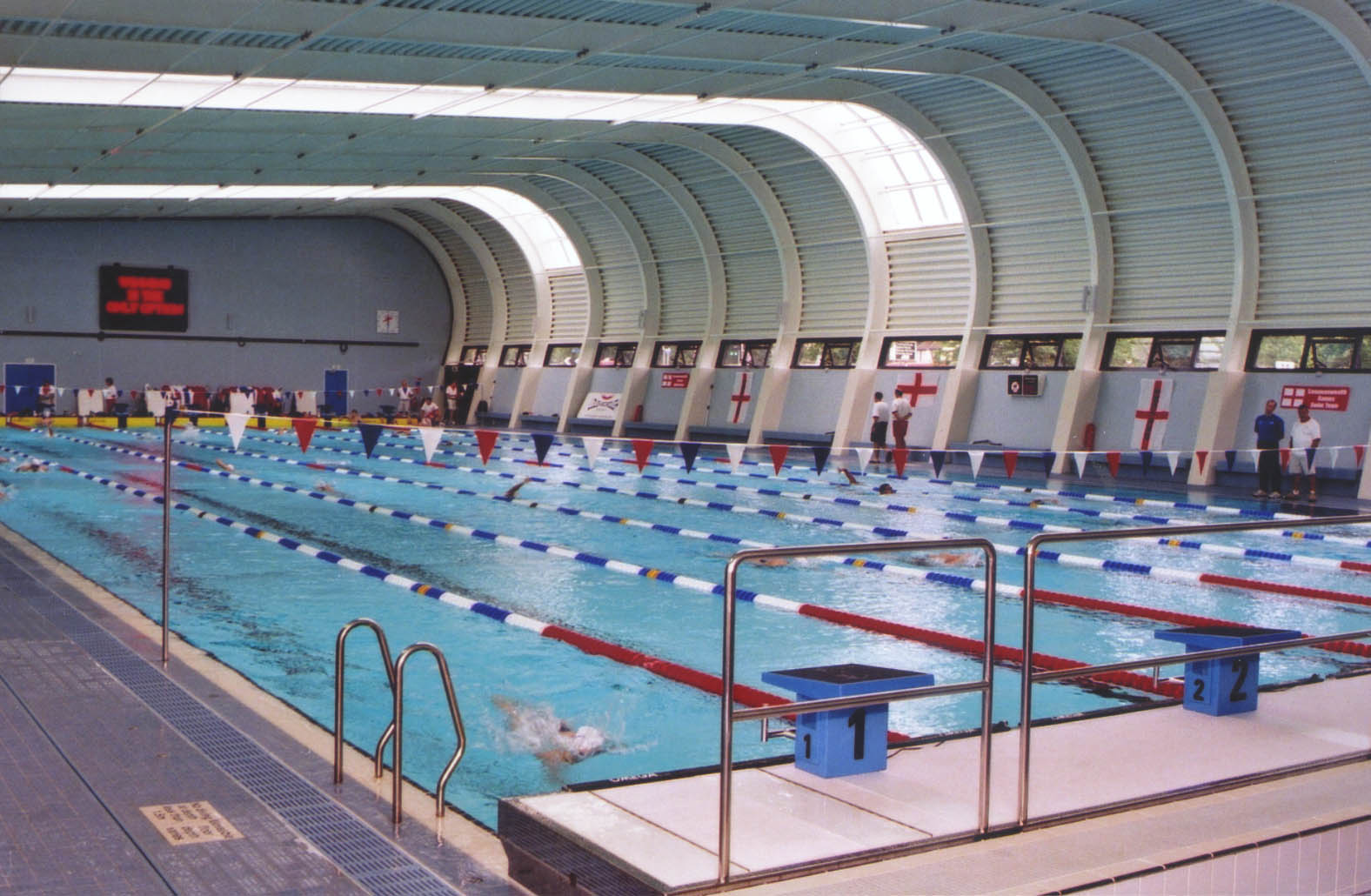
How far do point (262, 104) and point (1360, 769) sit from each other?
1764 centimetres

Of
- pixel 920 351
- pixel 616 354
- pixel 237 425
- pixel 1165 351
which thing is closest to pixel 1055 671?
pixel 237 425

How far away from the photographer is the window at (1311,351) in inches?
715

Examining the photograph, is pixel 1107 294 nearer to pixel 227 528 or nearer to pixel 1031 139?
pixel 1031 139

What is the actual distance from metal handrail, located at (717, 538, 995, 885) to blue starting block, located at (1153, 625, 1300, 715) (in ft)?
4.62

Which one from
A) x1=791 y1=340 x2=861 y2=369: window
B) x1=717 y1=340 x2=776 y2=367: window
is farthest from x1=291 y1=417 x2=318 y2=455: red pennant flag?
x1=717 y1=340 x2=776 y2=367: window

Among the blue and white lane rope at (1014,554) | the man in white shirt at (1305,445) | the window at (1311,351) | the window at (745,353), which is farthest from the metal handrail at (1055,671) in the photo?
the window at (745,353)

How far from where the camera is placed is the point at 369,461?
23156 mm

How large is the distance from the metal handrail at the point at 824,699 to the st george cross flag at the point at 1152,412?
17916 millimetres

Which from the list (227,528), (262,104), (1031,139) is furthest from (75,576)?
(1031,139)

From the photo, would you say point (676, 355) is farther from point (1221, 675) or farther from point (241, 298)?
point (1221, 675)

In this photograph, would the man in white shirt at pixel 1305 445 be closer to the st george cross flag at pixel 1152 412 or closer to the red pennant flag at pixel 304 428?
the st george cross flag at pixel 1152 412

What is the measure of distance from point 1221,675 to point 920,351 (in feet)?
65.1

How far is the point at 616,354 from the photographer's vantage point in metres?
33.3

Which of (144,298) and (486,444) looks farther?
(144,298)
